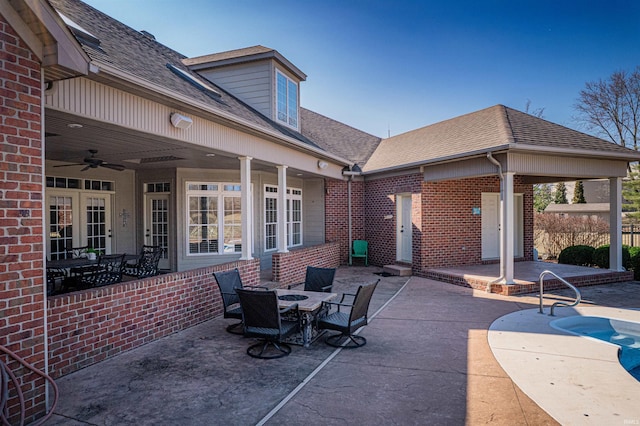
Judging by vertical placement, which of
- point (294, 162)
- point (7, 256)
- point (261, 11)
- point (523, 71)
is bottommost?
point (7, 256)

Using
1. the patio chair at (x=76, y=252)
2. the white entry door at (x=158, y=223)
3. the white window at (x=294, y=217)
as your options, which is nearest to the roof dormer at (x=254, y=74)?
the white window at (x=294, y=217)

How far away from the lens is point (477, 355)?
4992mm

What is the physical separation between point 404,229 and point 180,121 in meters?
8.65

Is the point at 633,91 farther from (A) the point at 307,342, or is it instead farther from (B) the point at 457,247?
(A) the point at 307,342

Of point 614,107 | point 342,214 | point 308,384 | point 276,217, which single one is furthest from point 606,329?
point 614,107

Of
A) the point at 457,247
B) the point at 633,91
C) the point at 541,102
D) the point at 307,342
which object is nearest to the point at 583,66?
the point at 633,91

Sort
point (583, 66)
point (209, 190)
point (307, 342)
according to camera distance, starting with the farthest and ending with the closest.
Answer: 1. point (583, 66)
2. point (209, 190)
3. point (307, 342)

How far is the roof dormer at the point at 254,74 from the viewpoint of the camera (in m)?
10.7

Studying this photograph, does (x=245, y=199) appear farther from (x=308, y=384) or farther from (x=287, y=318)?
(x=308, y=384)

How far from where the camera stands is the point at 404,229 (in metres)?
12.6

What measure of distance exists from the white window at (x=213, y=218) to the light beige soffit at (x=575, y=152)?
7295 mm

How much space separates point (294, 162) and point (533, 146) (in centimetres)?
565

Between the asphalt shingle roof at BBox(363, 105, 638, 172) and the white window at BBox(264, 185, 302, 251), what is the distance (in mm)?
2766

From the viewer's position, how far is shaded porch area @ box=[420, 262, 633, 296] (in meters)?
8.98
